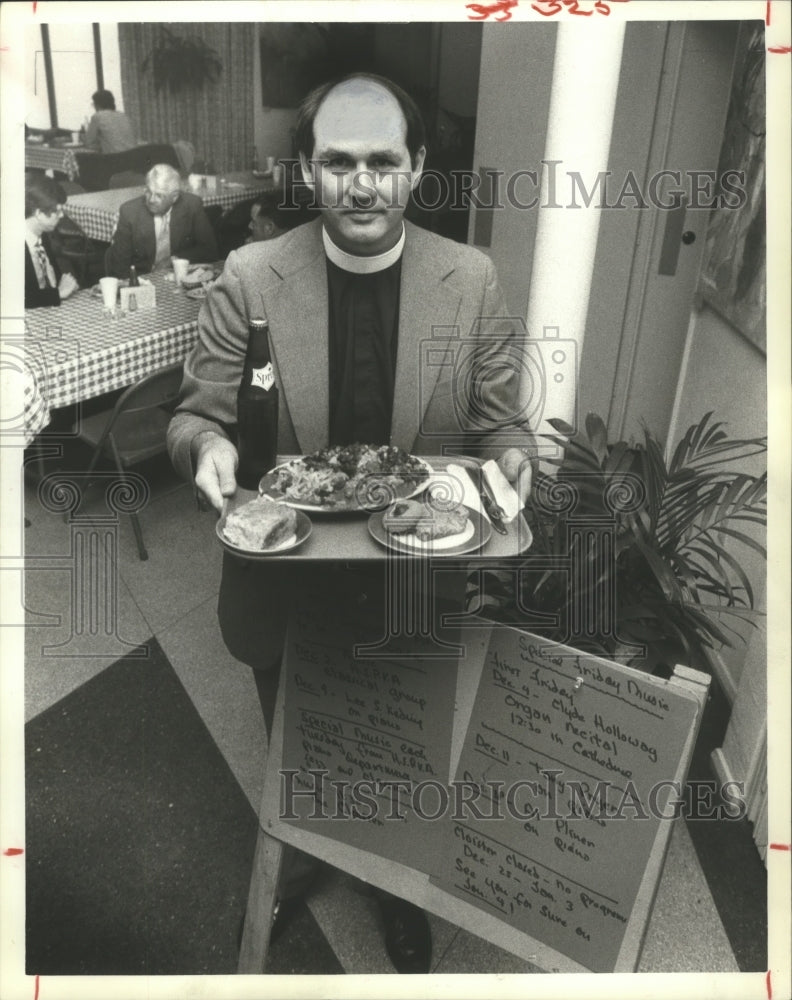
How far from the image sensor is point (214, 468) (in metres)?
1.24

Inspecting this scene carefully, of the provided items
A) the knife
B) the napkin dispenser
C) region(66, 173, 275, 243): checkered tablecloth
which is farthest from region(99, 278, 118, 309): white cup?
the knife

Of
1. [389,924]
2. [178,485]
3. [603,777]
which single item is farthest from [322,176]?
[178,485]

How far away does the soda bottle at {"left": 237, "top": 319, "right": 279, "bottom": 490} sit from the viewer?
1379 mm

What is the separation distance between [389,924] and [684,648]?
838 millimetres

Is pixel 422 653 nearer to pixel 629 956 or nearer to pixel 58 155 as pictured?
pixel 629 956

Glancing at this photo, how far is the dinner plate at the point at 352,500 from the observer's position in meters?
1.16

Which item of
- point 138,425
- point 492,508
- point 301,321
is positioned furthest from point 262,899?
point 138,425

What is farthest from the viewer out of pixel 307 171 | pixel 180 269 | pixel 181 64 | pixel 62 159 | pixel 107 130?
pixel 181 64

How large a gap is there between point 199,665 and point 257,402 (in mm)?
1349

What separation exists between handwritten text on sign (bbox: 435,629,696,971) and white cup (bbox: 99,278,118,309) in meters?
2.66

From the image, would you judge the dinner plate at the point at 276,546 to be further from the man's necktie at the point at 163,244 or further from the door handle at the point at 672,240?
the man's necktie at the point at 163,244

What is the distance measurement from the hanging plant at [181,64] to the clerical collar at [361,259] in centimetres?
595

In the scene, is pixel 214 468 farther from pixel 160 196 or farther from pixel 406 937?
pixel 160 196

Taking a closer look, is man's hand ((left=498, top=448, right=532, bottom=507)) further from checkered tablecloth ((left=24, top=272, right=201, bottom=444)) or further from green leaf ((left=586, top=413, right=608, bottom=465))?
checkered tablecloth ((left=24, top=272, right=201, bottom=444))
